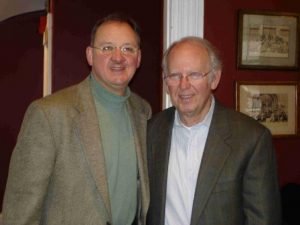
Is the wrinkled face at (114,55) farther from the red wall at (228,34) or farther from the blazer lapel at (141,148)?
the red wall at (228,34)

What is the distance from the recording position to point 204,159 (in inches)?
60.8

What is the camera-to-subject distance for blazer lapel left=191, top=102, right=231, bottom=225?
1498 millimetres

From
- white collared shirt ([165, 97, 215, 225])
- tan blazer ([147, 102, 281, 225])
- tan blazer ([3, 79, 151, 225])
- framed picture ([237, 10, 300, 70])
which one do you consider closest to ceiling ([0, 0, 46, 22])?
framed picture ([237, 10, 300, 70])

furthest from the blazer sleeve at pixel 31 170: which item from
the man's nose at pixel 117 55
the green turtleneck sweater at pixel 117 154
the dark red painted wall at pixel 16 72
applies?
the dark red painted wall at pixel 16 72

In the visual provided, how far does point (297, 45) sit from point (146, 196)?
4.33 ft

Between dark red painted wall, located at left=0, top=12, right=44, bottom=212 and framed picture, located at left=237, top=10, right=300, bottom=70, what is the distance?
406cm

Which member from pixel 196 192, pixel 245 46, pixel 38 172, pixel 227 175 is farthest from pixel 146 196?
pixel 245 46

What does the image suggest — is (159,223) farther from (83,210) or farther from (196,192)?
(83,210)

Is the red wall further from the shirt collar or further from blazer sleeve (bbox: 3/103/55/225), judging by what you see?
blazer sleeve (bbox: 3/103/55/225)

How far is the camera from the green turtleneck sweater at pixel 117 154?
157 centimetres

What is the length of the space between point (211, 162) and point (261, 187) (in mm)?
214

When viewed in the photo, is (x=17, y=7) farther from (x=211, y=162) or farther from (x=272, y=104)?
(x=211, y=162)

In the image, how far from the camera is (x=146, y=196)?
164 centimetres

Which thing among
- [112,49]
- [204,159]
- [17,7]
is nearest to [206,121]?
[204,159]
